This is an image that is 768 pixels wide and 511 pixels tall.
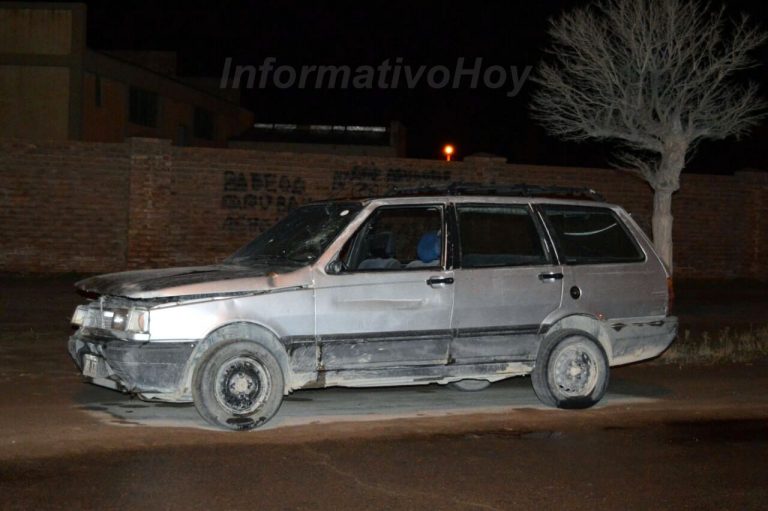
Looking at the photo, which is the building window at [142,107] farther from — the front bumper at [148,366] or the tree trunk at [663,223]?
the front bumper at [148,366]

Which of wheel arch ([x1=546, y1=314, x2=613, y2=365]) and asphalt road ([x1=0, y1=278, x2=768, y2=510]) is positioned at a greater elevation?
wheel arch ([x1=546, y1=314, x2=613, y2=365])

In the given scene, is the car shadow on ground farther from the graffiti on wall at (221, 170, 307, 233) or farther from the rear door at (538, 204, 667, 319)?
the graffiti on wall at (221, 170, 307, 233)

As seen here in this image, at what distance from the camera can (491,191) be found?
28.2 ft

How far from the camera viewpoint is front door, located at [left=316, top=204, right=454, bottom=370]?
25.3 feet

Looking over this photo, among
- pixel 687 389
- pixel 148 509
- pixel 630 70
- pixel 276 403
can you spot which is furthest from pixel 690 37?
pixel 148 509

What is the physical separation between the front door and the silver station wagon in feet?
0.04

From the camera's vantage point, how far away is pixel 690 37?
1371cm

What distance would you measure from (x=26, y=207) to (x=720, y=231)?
50.4 feet

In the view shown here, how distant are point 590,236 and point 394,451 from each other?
10.1ft

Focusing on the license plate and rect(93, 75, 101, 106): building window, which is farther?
rect(93, 75, 101, 106): building window

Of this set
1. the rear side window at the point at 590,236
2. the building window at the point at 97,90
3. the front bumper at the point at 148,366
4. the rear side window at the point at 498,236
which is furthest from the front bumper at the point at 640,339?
the building window at the point at 97,90

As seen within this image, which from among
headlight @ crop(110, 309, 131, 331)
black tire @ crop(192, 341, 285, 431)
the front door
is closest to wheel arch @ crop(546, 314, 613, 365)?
the front door

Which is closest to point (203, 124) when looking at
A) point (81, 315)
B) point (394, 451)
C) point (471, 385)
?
point (471, 385)

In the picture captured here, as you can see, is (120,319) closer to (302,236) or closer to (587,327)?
(302,236)
